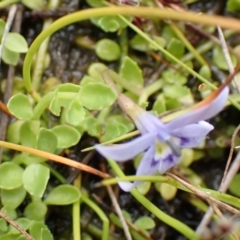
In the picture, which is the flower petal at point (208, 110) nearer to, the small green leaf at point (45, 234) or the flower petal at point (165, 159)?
the flower petal at point (165, 159)

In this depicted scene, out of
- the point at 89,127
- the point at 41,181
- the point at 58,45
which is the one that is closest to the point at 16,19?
the point at 58,45

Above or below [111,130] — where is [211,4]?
above

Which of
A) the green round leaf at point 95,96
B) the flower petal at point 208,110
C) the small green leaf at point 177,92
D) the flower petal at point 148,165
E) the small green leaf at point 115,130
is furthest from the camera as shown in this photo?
the small green leaf at point 177,92

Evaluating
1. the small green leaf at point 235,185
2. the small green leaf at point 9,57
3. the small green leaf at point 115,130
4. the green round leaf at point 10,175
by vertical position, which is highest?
the small green leaf at point 9,57

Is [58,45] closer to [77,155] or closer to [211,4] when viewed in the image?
[77,155]

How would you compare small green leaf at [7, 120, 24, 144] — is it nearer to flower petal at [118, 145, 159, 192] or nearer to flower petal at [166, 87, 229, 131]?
flower petal at [118, 145, 159, 192]

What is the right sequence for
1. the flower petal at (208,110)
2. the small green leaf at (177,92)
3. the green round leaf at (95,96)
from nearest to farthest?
the flower petal at (208,110) → the green round leaf at (95,96) → the small green leaf at (177,92)

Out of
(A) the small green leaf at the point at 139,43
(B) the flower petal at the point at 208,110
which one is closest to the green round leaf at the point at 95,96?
(B) the flower petal at the point at 208,110

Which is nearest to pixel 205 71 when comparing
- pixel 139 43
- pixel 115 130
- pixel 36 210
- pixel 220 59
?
pixel 220 59
